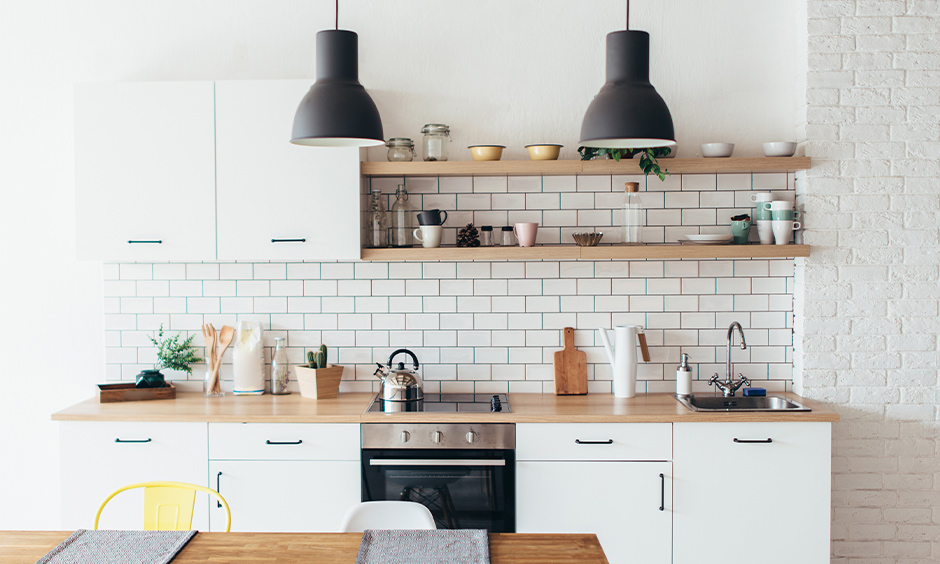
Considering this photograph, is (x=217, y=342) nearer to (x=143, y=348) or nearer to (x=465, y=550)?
(x=143, y=348)

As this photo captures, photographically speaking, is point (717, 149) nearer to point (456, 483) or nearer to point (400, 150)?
point (400, 150)

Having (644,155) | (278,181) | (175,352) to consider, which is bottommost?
(175,352)

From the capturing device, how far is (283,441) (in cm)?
308

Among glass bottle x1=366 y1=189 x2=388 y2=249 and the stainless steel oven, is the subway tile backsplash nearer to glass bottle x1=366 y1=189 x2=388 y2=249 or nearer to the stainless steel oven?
glass bottle x1=366 y1=189 x2=388 y2=249

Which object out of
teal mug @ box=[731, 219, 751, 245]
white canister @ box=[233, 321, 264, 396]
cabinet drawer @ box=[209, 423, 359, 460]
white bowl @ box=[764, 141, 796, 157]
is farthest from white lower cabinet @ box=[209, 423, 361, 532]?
white bowl @ box=[764, 141, 796, 157]

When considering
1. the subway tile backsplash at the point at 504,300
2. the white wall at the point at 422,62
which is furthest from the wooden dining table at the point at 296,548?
the white wall at the point at 422,62

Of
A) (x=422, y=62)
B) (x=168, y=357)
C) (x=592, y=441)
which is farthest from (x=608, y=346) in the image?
(x=168, y=357)

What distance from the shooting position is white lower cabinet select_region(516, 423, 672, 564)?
305cm

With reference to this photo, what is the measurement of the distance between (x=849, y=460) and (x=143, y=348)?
3.51 meters

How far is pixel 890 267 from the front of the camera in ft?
11.0

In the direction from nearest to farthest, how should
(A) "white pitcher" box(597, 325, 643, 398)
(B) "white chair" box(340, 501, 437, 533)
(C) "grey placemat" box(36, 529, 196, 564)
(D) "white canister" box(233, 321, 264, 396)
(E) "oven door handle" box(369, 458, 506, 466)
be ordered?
(C) "grey placemat" box(36, 529, 196, 564)
(B) "white chair" box(340, 501, 437, 533)
(E) "oven door handle" box(369, 458, 506, 466)
(A) "white pitcher" box(597, 325, 643, 398)
(D) "white canister" box(233, 321, 264, 396)

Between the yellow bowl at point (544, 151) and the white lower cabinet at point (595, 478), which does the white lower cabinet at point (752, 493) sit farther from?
the yellow bowl at point (544, 151)

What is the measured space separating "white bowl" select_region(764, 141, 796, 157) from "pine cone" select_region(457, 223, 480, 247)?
141cm

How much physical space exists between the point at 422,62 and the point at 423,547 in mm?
2442
